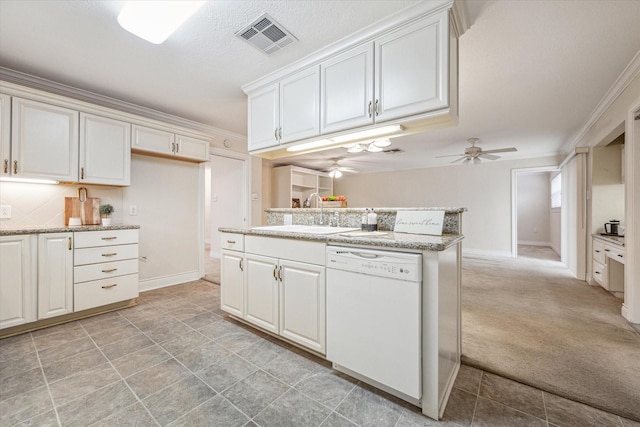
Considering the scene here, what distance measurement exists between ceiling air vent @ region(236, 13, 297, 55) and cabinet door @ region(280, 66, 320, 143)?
30 centimetres

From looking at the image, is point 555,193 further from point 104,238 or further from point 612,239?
point 104,238

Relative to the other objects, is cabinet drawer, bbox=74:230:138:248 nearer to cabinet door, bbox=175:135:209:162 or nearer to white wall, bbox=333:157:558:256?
cabinet door, bbox=175:135:209:162

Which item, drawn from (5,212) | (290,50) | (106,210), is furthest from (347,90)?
(5,212)

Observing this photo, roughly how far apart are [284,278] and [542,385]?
1.75m

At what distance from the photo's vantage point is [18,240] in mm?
2234

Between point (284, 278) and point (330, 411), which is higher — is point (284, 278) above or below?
above

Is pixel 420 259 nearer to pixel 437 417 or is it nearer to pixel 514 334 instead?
pixel 437 417

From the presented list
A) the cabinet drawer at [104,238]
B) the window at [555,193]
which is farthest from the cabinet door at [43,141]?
the window at [555,193]

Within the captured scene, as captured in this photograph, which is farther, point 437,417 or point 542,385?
point 542,385

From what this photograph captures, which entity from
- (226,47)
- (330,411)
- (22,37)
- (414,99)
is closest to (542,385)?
(330,411)

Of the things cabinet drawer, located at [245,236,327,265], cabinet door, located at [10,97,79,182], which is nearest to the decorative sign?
cabinet drawer, located at [245,236,327,265]

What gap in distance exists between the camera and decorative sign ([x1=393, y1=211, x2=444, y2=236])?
1731 mm

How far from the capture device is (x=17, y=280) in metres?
2.24

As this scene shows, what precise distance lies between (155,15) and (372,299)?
2264mm
